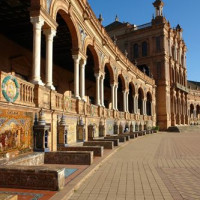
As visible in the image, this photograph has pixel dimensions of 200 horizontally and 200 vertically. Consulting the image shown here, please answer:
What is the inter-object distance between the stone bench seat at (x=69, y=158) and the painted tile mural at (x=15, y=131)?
2.43 feet

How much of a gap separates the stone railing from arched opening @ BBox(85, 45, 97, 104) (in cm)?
929

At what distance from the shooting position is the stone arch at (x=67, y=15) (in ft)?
33.6

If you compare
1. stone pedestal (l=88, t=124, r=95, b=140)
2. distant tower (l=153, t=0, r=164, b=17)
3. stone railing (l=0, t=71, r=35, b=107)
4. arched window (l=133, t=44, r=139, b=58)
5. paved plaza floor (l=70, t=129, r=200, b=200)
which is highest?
distant tower (l=153, t=0, r=164, b=17)

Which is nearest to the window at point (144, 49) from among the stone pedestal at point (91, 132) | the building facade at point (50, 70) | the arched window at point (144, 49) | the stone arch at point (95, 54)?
the arched window at point (144, 49)

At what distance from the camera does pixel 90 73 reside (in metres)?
22.3

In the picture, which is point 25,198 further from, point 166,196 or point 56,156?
point 56,156

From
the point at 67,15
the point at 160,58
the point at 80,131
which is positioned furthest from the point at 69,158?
the point at 160,58

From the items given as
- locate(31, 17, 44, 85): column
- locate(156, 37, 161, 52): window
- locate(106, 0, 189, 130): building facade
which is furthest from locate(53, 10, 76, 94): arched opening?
locate(156, 37, 161, 52): window

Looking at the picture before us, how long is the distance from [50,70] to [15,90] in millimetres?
3264

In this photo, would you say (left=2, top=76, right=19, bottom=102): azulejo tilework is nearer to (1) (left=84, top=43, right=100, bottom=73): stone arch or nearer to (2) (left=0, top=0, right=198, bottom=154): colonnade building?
(2) (left=0, top=0, right=198, bottom=154): colonnade building

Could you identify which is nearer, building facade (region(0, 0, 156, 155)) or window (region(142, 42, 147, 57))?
building facade (region(0, 0, 156, 155))

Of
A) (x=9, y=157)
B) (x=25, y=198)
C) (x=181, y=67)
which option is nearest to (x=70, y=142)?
(x=9, y=157)

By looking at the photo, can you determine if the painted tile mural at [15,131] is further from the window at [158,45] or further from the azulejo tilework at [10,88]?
the window at [158,45]

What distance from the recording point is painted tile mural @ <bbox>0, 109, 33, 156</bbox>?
6348 millimetres
